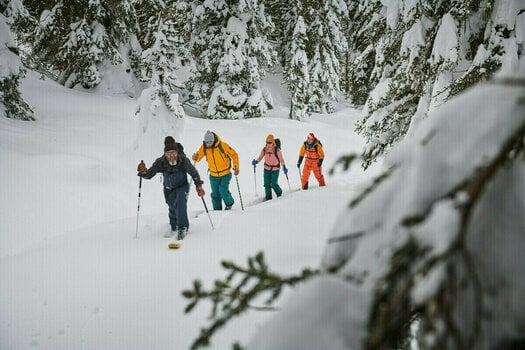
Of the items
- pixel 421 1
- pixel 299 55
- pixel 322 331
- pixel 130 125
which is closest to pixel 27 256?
pixel 322 331

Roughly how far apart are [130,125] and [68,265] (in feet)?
36.0

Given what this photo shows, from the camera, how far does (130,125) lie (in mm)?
15125

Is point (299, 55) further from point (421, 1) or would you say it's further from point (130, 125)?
point (421, 1)

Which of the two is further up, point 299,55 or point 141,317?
point 299,55

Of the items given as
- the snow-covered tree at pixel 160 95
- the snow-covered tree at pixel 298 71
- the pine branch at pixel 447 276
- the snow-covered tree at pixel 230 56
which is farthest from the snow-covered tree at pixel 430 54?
the snow-covered tree at pixel 298 71

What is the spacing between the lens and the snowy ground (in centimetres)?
368

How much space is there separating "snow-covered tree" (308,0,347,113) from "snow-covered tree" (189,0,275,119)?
3352 mm

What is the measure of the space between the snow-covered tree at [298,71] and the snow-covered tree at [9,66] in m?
12.4

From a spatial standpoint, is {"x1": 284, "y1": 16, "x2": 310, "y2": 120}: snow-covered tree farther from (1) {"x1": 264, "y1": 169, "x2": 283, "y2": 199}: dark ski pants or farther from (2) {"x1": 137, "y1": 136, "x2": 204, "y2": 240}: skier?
(2) {"x1": 137, "y1": 136, "x2": 204, "y2": 240}: skier

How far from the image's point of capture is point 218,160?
8.18 meters

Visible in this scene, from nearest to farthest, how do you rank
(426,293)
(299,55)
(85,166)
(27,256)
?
(426,293)
(27,256)
(85,166)
(299,55)

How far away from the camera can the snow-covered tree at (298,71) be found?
19.6 metres

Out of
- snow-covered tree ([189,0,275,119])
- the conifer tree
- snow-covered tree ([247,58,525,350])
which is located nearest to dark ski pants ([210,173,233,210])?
the conifer tree

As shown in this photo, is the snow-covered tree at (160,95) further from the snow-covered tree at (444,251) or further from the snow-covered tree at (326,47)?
the snow-covered tree at (444,251)
